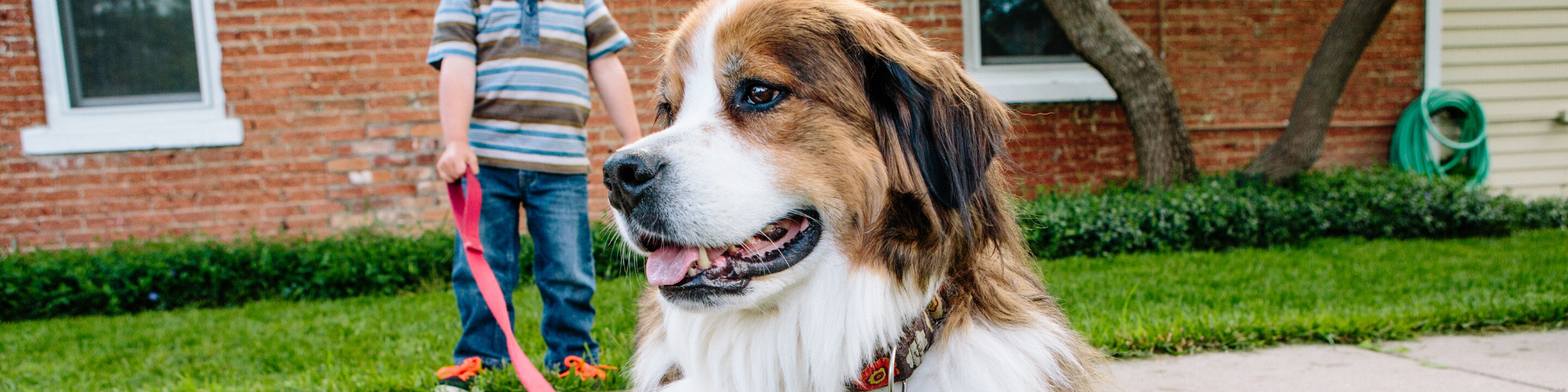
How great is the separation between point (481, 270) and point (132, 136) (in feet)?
19.3

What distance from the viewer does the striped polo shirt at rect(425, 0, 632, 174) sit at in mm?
2994

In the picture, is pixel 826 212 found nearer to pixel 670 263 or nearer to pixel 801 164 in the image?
pixel 801 164

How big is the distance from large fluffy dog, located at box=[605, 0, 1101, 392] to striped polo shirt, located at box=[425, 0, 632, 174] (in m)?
1.46

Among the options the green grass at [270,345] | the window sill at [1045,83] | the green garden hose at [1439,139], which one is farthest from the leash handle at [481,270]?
the green garden hose at [1439,139]

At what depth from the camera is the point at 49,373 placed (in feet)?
13.1

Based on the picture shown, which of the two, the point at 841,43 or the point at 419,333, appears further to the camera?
the point at 419,333

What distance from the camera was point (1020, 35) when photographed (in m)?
7.82

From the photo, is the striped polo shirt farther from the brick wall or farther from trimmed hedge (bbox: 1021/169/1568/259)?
trimmed hedge (bbox: 1021/169/1568/259)

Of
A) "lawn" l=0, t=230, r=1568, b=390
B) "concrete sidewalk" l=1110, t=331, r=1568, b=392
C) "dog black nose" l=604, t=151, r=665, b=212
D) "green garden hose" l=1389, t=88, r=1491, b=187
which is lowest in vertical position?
"lawn" l=0, t=230, r=1568, b=390

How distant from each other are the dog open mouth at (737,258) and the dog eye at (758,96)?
227 millimetres

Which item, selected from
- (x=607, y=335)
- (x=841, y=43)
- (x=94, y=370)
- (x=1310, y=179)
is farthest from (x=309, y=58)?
(x=1310, y=179)

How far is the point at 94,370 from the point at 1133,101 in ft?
22.8

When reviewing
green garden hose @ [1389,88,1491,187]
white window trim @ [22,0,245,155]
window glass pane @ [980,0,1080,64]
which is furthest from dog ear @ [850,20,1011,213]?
green garden hose @ [1389,88,1491,187]

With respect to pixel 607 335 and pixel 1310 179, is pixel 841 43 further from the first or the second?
pixel 1310 179
